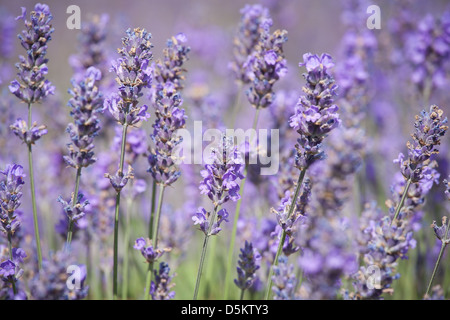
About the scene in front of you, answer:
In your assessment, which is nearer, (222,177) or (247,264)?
(222,177)

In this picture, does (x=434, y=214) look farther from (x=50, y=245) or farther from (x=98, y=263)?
(x=50, y=245)

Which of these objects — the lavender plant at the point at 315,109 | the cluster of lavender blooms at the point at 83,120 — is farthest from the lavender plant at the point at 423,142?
the cluster of lavender blooms at the point at 83,120

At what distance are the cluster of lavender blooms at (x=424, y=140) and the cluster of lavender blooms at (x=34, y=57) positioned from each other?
1.52 metres

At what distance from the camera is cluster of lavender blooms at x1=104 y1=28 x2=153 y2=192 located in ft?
5.16

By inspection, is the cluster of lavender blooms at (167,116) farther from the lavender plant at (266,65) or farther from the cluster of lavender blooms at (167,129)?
the lavender plant at (266,65)

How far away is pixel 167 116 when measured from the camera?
1671 mm

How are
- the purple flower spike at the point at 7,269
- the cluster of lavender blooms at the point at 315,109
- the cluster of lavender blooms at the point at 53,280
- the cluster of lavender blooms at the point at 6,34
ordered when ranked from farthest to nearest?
the cluster of lavender blooms at the point at 6,34, the purple flower spike at the point at 7,269, the cluster of lavender blooms at the point at 315,109, the cluster of lavender blooms at the point at 53,280

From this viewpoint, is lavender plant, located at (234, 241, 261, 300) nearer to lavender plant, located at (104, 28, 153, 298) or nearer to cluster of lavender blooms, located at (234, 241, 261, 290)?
cluster of lavender blooms, located at (234, 241, 261, 290)

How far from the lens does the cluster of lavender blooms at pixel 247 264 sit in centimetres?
176

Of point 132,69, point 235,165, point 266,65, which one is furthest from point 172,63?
point 235,165

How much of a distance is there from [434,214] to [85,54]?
98.7 inches

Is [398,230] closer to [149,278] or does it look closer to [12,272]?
[149,278]

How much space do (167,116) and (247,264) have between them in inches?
28.0
